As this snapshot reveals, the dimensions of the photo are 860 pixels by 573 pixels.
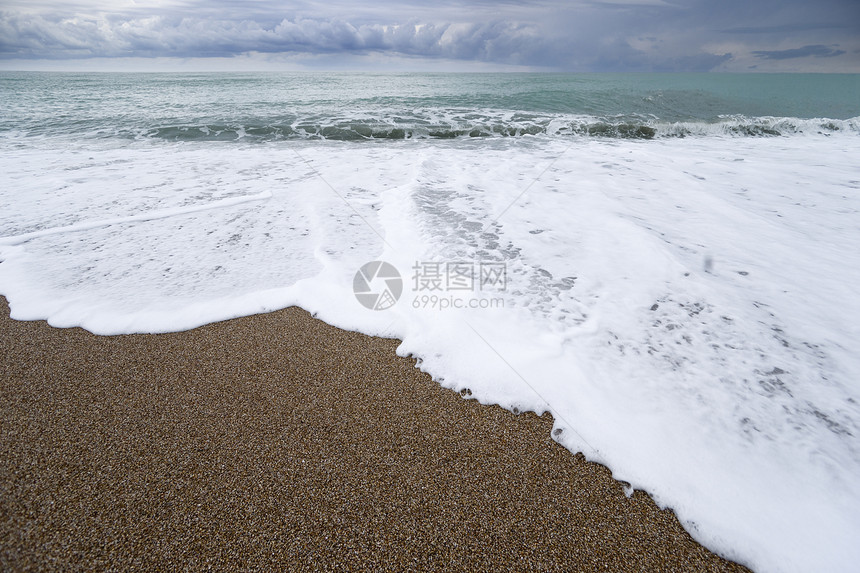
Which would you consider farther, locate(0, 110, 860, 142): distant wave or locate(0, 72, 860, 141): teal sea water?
locate(0, 72, 860, 141): teal sea water

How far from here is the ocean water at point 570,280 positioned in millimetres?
1809

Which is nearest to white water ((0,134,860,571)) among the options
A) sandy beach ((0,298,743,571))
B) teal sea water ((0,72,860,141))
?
sandy beach ((0,298,743,571))

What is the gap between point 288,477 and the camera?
1.71 meters

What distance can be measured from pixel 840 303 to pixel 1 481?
5.21m

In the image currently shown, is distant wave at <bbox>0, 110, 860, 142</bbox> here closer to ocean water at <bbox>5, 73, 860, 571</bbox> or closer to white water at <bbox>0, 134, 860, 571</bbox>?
ocean water at <bbox>5, 73, 860, 571</bbox>

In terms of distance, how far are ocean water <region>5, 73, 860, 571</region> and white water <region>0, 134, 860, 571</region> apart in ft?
0.05

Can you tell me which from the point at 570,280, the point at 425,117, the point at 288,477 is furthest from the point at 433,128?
the point at 288,477

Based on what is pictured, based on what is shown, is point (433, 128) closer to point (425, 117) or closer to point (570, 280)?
point (425, 117)

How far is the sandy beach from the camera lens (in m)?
1.45

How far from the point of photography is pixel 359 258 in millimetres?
3670

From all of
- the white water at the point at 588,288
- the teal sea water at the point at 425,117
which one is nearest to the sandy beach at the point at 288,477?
the white water at the point at 588,288

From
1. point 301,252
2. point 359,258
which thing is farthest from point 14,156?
point 359,258

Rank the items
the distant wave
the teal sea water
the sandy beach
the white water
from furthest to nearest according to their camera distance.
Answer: the teal sea water < the distant wave < the white water < the sandy beach

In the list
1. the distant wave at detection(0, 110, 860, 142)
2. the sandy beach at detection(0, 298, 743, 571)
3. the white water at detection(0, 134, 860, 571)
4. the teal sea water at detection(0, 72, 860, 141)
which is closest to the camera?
the sandy beach at detection(0, 298, 743, 571)
